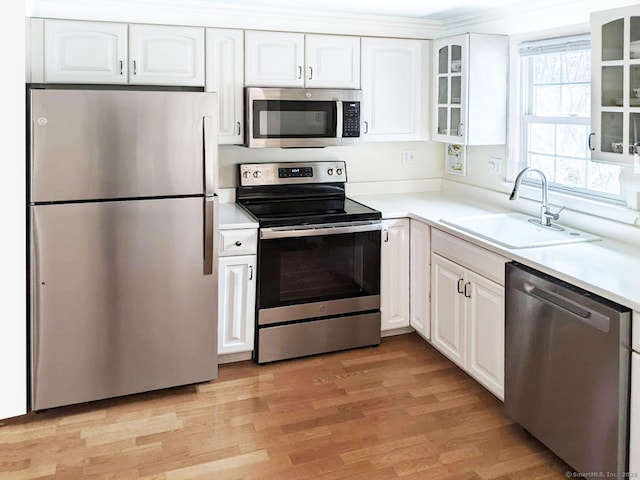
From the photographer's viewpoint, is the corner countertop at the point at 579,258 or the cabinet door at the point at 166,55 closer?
the corner countertop at the point at 579,258

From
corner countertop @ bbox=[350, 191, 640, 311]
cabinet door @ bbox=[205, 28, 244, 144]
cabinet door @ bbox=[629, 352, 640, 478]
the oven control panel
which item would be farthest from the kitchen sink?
cabinet door @ bbox=[205, 28, 244, 144]

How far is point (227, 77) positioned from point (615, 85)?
2052 mm

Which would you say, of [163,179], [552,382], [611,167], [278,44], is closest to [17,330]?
[163,179]

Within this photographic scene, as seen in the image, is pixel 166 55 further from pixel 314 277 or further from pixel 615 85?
pixel 615 85

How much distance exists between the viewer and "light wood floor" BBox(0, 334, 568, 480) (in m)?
2.40

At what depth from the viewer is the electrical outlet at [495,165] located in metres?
3.71

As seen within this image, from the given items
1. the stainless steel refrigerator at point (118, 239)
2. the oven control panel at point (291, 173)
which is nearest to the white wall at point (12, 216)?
the stainless steel refrigerator at point (118, 239)

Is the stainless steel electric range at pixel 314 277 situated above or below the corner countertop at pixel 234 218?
below

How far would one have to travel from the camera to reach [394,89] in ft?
12.6

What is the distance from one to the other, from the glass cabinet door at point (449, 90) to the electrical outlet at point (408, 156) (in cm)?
38

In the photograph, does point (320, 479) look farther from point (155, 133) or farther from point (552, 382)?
point (155, 133)

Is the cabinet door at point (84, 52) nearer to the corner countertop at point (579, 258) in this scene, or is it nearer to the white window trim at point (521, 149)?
the corner countertop at point (579, 258)

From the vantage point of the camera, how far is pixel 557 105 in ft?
10.8

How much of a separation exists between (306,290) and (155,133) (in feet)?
4.07
